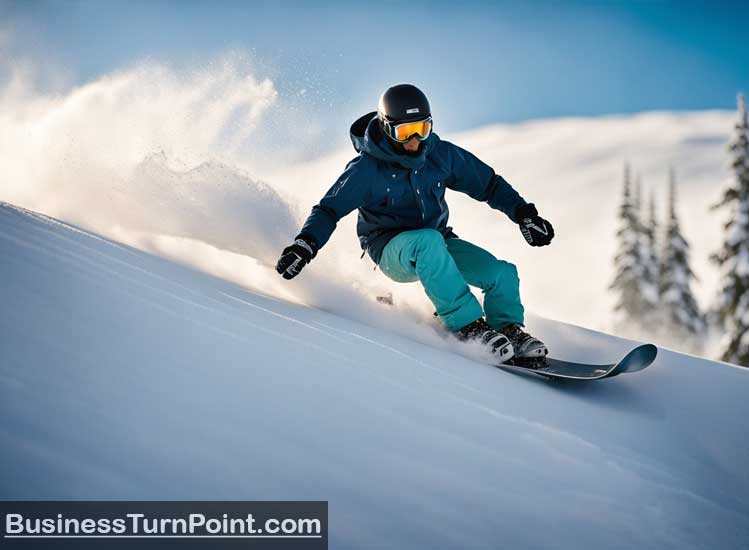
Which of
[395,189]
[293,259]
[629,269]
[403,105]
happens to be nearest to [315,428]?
[293,259]

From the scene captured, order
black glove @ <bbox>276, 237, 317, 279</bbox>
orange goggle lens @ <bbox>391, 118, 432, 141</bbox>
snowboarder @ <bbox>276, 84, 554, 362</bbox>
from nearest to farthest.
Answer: black glove @ <bbox>276, 237, 317, 279</bbox>
snowboarder @ <bbox>276, 84, 554, 362</bbox>
orange goggle lens @ <bbox>391, 118, 432, 141</bbox>

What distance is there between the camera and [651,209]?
22719 mm

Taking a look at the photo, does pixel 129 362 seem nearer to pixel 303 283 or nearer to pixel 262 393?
pixel 262 393

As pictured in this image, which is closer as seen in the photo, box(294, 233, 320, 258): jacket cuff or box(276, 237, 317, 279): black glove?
box(276, 237, 317, 279): black glove

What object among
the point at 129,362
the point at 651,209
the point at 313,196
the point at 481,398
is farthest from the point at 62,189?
the point at 651,209

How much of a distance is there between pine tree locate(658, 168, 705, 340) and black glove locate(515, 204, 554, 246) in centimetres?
1848

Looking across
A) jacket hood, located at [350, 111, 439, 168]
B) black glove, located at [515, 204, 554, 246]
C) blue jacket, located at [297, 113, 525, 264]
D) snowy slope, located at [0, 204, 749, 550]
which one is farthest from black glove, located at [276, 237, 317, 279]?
black glove, located at [515, 204, 554, 246]

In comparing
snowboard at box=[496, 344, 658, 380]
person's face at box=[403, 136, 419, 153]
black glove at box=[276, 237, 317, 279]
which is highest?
person's face at box=[403, 136, 419, 153]

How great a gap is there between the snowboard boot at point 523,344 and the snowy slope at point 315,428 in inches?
18.1

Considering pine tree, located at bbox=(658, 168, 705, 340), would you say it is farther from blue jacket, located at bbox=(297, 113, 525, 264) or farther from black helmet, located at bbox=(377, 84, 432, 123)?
black helmet, located at bbox=(377, 84, 432, 123)

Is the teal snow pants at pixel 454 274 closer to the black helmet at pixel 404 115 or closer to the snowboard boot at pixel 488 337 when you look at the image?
the snowboard boot at pixel 488 337

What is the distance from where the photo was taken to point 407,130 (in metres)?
3.67

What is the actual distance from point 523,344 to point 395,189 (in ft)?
4.10

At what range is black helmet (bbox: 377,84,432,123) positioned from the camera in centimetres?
367
